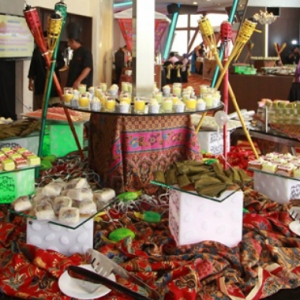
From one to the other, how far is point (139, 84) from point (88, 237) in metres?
1.05

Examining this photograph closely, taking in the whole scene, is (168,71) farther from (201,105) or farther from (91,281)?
(91,281)

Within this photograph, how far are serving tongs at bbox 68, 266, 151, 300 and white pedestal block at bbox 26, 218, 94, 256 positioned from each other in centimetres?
20

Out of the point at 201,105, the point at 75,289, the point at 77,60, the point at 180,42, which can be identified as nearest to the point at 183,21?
the point at 180,42

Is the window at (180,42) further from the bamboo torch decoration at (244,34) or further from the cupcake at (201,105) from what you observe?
the cupcake at (201,105)

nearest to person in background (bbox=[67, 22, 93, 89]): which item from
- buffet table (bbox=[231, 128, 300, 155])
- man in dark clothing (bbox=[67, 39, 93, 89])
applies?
man in dark clothing (bbox=[67, 39, 93, 89])

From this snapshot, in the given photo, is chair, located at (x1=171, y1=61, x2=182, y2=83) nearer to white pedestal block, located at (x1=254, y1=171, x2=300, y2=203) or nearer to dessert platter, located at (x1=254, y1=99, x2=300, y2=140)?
dessert platter, located at (x1=254, y1=99, x2=300, y2=140)

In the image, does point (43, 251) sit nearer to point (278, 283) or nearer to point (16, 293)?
point (16, 293)

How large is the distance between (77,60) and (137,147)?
2.48m

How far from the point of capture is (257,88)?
262 inches

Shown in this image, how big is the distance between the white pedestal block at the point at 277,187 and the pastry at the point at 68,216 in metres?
1.04

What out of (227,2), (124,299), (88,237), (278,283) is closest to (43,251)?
(88,237)

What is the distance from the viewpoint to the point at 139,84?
8.43 ft

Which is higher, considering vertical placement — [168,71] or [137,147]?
[168,71]

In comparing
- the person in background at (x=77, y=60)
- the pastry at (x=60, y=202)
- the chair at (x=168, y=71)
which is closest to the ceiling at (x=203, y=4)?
the chair at (x=168, y=71)
